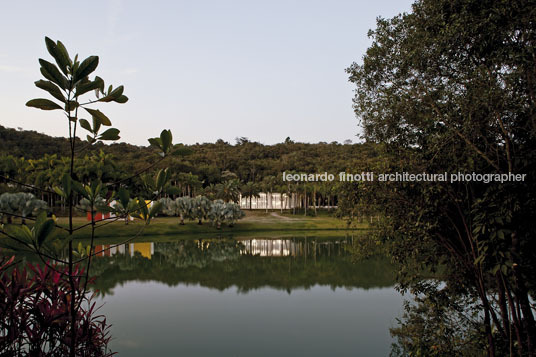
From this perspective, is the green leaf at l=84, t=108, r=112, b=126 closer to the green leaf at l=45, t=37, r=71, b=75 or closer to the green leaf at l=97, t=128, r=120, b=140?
the green leaf at l=97, t=128, r=120, b=140

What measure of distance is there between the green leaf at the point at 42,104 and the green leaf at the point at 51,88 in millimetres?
53

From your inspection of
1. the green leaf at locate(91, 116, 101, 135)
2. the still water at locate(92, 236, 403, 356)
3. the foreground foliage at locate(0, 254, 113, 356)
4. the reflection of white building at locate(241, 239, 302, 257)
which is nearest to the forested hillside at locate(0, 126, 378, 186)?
the reflection of white building at locate(241, 239, 302, 257)

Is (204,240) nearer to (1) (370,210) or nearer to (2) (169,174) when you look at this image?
(1) (370,210)

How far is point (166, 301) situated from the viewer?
17.2 meters

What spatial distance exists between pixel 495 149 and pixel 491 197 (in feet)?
3.45

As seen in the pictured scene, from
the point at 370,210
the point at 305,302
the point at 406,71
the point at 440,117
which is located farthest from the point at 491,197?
the point at 305,302

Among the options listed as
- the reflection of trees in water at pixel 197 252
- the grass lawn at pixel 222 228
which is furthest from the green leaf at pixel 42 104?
the grass lawn at pixel 222 228

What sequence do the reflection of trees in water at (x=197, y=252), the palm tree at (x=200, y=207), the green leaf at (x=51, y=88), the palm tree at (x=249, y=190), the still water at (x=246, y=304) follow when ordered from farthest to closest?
the palm tree at (x=249, y=190)
the palm tree at (x=200, y=207)
the reflection of trees in water at (x=197, y=252)
the still water at (x=246, y=304)
the green leaf at (x=51, y=88)

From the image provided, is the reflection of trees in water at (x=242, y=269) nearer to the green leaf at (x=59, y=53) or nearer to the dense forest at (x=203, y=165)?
the dense forest at (x=203, y=165)

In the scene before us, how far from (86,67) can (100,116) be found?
1.25 ft

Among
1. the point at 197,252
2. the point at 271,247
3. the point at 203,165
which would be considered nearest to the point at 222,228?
the point at 271,247

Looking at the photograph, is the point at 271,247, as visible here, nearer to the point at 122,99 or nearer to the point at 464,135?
the point at 464,135

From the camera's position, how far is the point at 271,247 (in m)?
36.8

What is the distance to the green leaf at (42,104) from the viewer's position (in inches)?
89.9
